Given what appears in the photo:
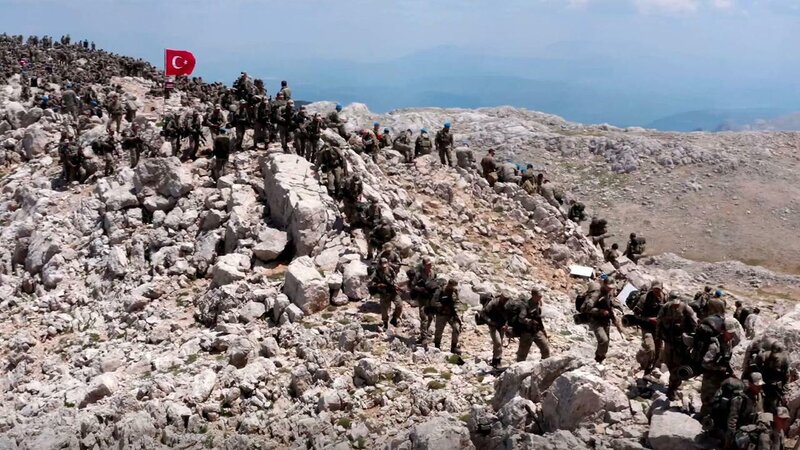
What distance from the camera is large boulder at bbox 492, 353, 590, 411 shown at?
46.2 ft

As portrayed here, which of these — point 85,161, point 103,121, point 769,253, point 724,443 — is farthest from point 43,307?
point 769,253

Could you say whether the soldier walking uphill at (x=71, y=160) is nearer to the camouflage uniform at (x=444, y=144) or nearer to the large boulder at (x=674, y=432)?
the camouflage uniform at (x=444, y=144)

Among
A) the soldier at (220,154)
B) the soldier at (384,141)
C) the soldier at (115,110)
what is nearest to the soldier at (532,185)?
the soldier at (384,141)

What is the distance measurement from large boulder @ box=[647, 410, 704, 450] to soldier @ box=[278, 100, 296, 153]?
63.2 ft

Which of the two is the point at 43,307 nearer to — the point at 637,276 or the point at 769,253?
the point at 637,276

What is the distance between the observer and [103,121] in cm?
3572

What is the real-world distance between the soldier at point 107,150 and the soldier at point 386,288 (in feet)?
52.8

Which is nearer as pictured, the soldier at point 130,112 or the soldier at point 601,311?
the soldier at point 601,311

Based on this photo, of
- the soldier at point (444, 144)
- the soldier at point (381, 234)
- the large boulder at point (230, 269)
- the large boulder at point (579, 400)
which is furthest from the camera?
the soldier at point (444, 144)

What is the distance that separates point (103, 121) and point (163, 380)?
23.5 meters

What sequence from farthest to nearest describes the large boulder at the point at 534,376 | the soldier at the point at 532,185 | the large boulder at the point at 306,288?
the soldier at the point at 532,185, the large boulder at the point at 306,288, the large boulder at the point at 534,376

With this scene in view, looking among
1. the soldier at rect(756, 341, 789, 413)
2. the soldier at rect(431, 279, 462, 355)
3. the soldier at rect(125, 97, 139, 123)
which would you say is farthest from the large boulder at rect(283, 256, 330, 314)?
the soldier at rect(125, 97, 139, 123)

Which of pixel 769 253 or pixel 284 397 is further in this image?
pixel 769 253

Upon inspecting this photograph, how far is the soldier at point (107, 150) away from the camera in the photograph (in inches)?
1139
